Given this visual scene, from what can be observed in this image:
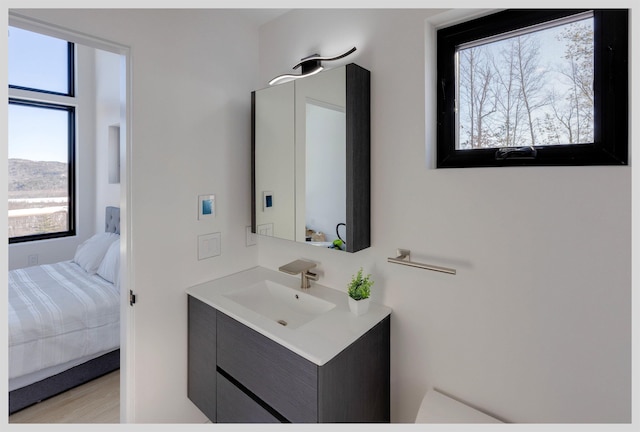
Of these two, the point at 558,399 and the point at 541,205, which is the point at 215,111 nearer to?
the point at 541,205

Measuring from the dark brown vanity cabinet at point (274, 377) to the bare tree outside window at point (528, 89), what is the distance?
90cm

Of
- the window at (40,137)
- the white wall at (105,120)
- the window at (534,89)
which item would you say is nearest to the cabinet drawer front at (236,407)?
the window at (534,89)

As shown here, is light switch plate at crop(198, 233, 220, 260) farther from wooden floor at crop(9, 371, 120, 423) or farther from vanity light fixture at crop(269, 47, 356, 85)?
wooden floor at crop(9, 371, 120, 423)

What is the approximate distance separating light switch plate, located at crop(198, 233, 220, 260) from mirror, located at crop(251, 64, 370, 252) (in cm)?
22

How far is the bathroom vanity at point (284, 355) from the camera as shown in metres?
1.13

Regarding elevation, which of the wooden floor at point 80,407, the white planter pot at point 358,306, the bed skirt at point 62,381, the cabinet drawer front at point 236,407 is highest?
the white planter pot at point 358,306

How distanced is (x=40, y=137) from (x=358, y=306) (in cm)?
389

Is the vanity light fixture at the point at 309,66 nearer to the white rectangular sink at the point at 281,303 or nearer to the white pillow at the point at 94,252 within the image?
the white rectangular sink at the point at 281,303

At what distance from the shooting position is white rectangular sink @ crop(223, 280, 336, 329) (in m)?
1.55

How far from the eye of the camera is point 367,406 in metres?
1.32

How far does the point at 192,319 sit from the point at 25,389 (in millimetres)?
1195

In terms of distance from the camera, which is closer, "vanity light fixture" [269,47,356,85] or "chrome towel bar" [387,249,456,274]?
"chrome towel bar" [387,249,456,274]

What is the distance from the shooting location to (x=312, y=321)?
1.33 metres

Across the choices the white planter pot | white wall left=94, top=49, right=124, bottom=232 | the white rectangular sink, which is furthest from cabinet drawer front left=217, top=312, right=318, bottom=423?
white wall left=94, top=49, right=124, bottom=232
